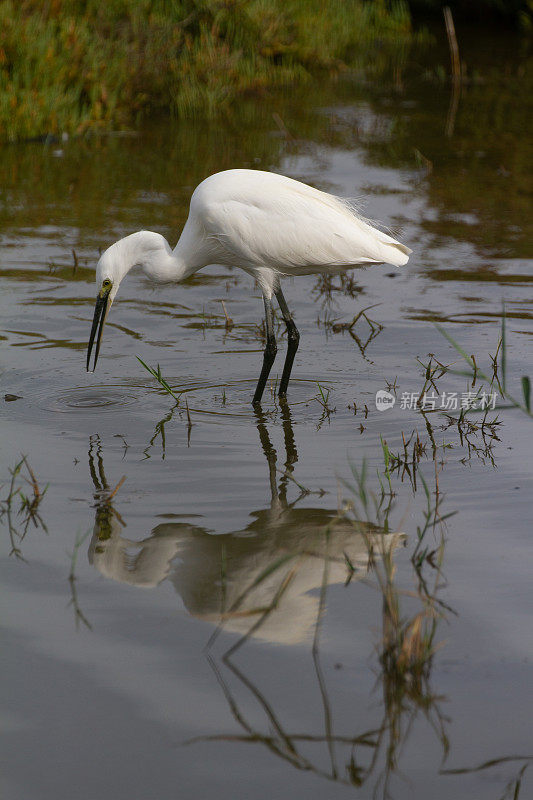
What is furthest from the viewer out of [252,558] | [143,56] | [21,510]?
[143,56]

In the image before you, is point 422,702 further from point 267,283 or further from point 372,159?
point 372,159

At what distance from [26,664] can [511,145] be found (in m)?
10.7

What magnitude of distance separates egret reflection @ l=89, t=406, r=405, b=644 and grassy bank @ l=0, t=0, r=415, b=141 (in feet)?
27.5

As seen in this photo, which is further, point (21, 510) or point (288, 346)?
point (288, 346)

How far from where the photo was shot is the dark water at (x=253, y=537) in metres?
2.75

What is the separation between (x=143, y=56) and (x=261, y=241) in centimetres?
822

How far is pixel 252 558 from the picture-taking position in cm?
384

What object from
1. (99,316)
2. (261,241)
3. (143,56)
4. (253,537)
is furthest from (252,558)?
Result: (143,56)

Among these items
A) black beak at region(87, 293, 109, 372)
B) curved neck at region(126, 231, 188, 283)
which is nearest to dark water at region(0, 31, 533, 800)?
black beak at region(87, 293, 109, 372)

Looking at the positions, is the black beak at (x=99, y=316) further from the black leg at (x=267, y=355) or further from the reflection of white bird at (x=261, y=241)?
the black leg at (x=267, y=355)

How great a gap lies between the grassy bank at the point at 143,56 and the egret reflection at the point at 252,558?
→ 8389 millimetres

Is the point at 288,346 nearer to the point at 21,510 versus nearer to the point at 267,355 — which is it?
the point at 267,355
